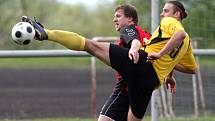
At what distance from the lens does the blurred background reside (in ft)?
40.2

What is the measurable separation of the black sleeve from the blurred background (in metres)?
3.53

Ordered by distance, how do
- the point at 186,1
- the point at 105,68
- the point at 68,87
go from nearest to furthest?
the point at 186,1 < the point at 68,87 < the point at 105,68

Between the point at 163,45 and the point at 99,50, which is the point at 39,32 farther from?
the point at 163,45

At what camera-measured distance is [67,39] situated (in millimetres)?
6941

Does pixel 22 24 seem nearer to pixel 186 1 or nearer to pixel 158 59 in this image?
pixel 158 59

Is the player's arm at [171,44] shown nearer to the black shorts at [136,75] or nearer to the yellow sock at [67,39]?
the black shorts at [136,75]

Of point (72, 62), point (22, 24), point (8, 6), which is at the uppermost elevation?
point (22, 24)

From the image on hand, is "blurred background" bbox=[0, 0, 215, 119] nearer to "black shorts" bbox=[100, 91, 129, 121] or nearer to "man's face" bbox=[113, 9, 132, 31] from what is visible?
"man's face" bbox=[113, 9, 132, 31]

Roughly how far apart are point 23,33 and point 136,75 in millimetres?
1381

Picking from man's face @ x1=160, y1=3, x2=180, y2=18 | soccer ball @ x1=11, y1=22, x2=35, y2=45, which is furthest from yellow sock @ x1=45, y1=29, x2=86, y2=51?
man's face @ x1=160, y1=3, x2=180, y2=18

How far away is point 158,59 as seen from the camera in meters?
7.39

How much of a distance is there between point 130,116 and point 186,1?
4942 mm

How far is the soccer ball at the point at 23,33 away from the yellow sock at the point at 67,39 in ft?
0.82

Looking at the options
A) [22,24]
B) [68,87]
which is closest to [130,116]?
[22,24]
